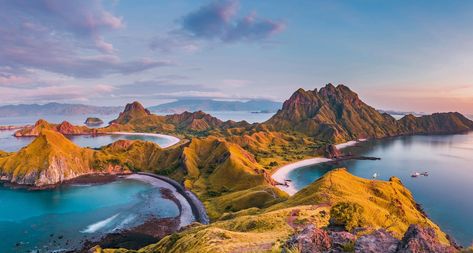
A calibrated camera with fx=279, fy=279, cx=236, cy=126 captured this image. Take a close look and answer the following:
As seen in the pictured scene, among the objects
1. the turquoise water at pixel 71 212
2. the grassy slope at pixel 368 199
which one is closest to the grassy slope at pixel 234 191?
the turquoise water at pixel 71 212

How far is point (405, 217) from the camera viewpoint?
4053 inches

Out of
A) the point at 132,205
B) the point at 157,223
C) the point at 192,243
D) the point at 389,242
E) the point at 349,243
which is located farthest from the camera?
the point at 132,205

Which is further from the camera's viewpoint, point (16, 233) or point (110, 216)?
point (110, 216)

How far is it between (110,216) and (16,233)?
38309 mm

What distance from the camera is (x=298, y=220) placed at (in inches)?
2923

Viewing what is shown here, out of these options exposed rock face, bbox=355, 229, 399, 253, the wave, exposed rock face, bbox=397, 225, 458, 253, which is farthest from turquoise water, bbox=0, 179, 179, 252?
exposed rock face, bbox=397, 225, 458, 253

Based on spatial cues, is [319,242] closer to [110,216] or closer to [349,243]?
[349,243]

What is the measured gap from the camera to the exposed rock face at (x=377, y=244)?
35.0 meters

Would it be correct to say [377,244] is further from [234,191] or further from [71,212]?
[71,212]

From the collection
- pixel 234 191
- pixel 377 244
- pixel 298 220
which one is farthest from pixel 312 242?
pixel 234 191

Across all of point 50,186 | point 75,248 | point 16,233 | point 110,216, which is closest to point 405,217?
point 75,248

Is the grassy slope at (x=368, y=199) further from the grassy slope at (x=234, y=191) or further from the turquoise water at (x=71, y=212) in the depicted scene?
the turquoise water at (x=71, y=212)

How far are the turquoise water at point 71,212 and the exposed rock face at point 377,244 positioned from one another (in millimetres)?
113295

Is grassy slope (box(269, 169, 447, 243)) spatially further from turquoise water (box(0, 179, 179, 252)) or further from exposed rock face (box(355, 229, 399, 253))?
turquoise water (box(0, 179, 179, 252))
